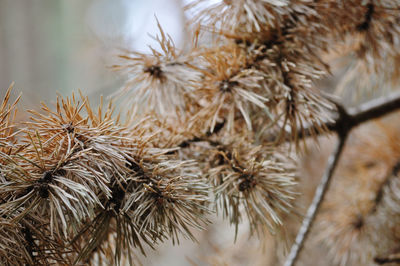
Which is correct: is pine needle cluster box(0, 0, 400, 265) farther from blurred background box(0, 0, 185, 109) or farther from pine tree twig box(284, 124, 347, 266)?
blurred background box(0, 0, 185, 109)

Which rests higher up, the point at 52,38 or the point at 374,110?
the point at 52,38

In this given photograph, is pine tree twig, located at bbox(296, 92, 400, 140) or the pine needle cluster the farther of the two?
pine tree twig, located at bbox(296, 92, 400, 140)

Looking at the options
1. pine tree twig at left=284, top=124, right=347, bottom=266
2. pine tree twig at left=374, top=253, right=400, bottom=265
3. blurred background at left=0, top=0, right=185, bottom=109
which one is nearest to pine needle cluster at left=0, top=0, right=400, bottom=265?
pine tree twig at left=284, top=124, right=347, bottom=266

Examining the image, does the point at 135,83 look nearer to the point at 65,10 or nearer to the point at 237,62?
the point at 237,62

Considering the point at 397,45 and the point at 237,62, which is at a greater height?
the point at 237,62

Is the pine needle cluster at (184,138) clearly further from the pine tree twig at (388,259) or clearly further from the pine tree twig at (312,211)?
the pine tree twig at (388,259)

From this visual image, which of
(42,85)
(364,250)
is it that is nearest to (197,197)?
(364,250)

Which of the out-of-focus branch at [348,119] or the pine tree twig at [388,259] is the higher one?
the out-of-focus branch at [348,119]

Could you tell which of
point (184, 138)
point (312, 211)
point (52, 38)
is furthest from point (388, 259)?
point (52, 38)

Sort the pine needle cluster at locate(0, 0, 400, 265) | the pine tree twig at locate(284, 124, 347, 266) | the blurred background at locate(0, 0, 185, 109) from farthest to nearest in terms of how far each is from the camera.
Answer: the blurred background at locate(0, 0, 185, 109) → the pine tree twig at locate(284, 124, 347, 266) → the pine needle cluster at locate(0, 0, 400, 265)

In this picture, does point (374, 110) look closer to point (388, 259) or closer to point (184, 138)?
point (388, 259)

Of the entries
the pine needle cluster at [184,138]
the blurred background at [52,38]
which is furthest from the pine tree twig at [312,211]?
the blurred background at [52,38]
